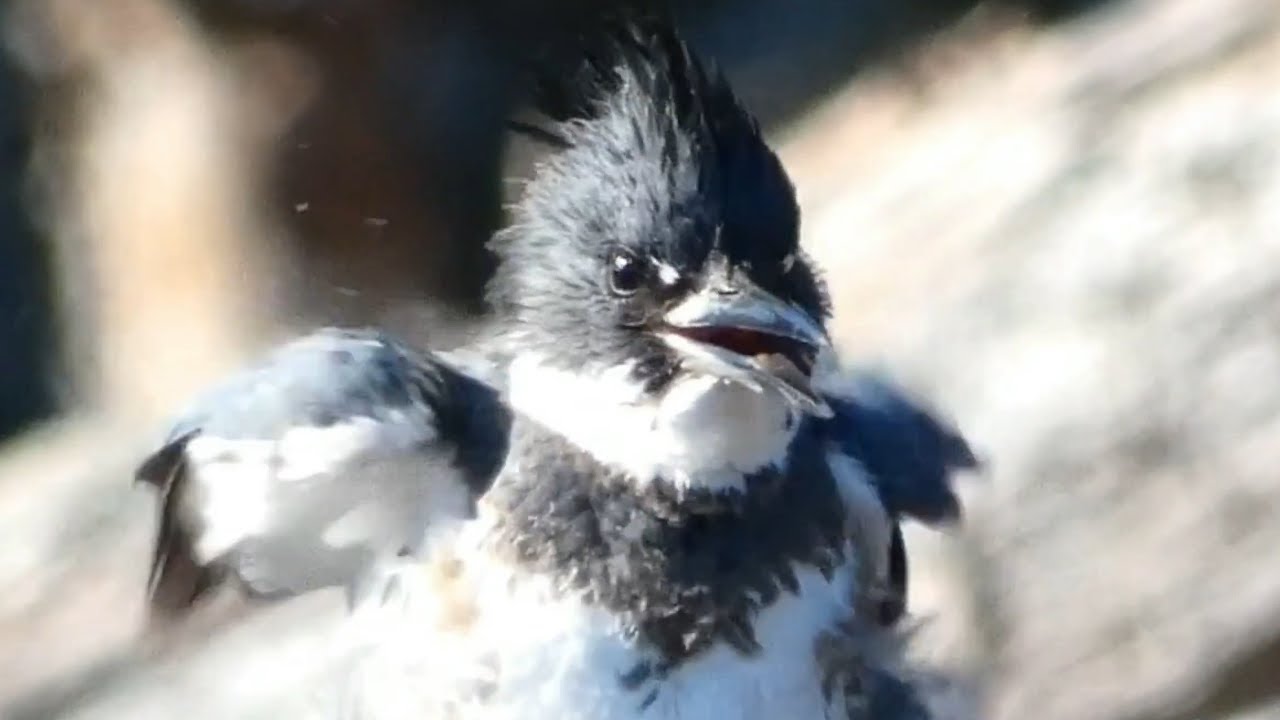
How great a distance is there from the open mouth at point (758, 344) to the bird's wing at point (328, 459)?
16 centimetres

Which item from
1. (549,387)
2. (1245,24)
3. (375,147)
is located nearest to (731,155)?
(549,387)

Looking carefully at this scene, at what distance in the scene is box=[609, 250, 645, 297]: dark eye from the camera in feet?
3.78

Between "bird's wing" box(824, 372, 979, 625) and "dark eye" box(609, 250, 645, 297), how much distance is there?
0.21 m

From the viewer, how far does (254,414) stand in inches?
46.9

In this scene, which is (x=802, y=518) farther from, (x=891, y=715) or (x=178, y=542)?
(x=178, y=542)

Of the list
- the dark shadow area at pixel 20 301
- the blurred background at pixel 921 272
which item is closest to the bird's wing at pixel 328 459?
the blurred background at pixel 921 272

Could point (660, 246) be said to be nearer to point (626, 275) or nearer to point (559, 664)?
point (626, 275)

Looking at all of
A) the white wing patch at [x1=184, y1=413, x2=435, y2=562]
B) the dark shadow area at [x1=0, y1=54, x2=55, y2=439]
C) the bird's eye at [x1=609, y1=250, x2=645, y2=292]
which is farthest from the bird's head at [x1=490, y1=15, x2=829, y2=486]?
the dark shadow area at [x1=0, y1=54, x2=55, y2=439]

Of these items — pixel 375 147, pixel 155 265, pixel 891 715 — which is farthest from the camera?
pixel 155 265

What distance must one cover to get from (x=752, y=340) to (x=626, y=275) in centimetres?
10

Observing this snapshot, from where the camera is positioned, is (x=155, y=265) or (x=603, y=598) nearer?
(x=603, y=598)

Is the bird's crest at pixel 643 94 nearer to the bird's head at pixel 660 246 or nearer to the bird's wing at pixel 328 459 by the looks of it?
the bird's head at pixel 660 246

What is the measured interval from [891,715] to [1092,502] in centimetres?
70

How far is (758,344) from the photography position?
42.8 inches
